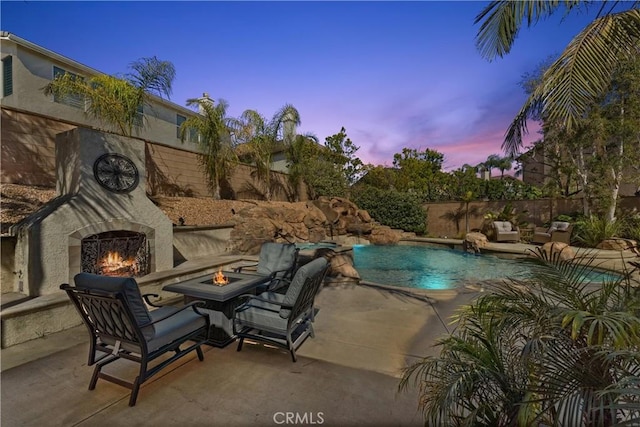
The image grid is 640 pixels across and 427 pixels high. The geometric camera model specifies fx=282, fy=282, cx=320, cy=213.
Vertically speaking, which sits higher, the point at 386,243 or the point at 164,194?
the point at 164,194

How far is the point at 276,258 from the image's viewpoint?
5.15 m

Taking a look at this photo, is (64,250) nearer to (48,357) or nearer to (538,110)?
(48,357)

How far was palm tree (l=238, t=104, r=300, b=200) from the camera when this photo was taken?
12.6 metres

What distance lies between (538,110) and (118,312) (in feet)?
21.0

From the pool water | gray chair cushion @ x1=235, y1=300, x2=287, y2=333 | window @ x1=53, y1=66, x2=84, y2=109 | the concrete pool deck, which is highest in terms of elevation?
window @ x1=53, y1=66, x2=84, y2=109

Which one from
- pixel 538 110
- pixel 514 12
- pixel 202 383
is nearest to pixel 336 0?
pixel 514 12

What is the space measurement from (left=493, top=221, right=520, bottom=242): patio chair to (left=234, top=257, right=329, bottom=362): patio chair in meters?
12.7

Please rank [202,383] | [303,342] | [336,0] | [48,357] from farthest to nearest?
1. [336,0]
2. [303,342]
3. [48,357]
4. [202,383]

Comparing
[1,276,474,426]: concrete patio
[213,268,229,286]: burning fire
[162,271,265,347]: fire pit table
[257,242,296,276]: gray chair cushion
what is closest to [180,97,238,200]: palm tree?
[257,242,296,276]: gray chair cushion

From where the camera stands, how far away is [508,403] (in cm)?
165

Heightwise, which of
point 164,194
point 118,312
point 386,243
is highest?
point 164,194

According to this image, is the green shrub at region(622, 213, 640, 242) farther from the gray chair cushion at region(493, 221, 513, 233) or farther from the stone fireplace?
the stone fireplace

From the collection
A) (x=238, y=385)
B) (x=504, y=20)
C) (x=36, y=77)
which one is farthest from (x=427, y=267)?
(x=36, y=77)

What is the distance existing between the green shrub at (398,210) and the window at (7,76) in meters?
16.5
